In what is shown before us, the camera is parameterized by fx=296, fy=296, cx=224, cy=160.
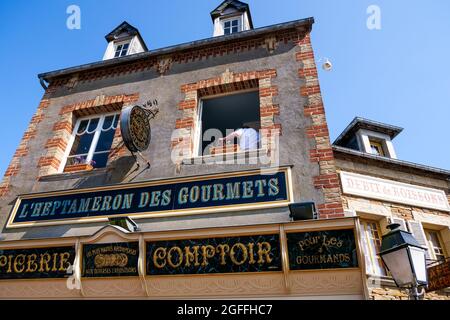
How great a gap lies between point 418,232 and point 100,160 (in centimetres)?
834

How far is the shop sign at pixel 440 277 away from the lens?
540cm

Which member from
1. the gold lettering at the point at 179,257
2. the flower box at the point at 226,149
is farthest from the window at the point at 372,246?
the gold lettering at the point at 179,257

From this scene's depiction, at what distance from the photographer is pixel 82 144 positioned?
6.69 metres

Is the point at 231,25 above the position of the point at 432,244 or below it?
above

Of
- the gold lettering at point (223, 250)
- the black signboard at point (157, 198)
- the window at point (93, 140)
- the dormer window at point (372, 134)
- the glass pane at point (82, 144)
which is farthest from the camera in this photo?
the dormer window at point (372, 134)

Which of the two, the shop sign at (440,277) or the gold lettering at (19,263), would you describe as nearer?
the gold lettering at (19,263)

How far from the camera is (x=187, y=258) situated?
4.05 m

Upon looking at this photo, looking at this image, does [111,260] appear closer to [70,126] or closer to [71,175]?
[71,175]

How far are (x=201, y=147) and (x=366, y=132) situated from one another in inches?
283

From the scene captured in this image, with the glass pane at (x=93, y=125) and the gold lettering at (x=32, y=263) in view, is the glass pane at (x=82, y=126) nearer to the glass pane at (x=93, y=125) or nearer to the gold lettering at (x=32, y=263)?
the glass pane at (x=93, y=125)

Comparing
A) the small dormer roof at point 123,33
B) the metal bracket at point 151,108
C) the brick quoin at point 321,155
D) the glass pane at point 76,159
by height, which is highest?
the small dormer roof at point 123,33

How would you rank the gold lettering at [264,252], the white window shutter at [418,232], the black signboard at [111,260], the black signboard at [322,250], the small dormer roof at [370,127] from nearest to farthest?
1. the black signboard at [322,250]
2. the gold lettering at [264,252]
3. the black signboard at [111,260]
4. the white window shutter at [418,232]
5. the small dormer roof at [370,127]

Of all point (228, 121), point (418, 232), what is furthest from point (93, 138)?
point (418, 232)

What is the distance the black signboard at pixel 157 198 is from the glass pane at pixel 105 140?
1.36 metres
